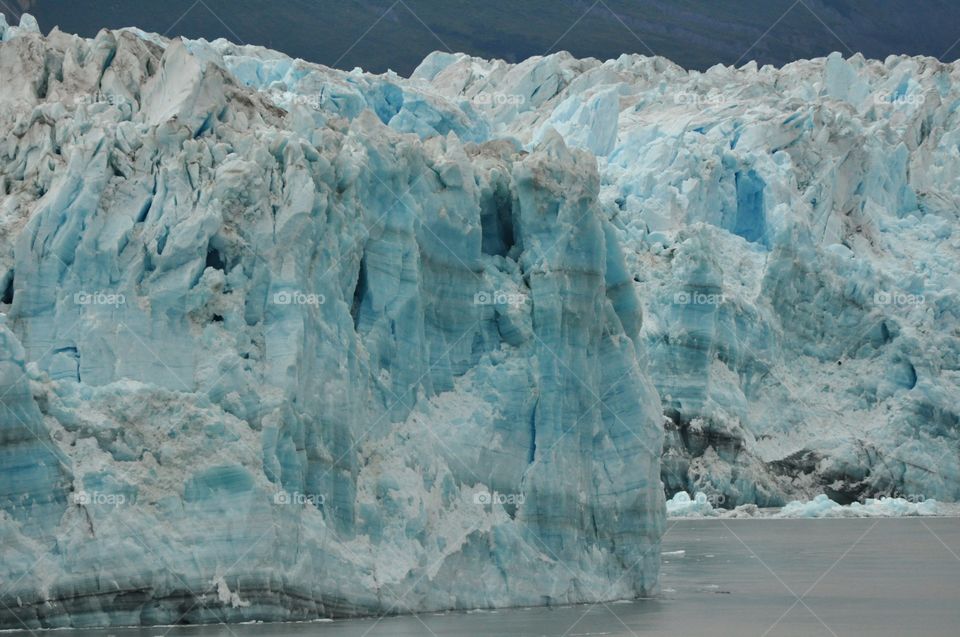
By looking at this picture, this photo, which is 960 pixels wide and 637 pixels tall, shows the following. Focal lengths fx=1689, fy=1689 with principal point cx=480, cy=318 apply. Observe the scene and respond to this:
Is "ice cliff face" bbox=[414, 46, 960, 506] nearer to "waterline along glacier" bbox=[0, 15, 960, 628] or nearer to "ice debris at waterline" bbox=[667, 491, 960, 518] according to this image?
"ice debris at waterline" bbox=[667, 491, 960, 518]

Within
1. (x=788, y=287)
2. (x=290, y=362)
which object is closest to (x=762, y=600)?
(x=290, y=362)

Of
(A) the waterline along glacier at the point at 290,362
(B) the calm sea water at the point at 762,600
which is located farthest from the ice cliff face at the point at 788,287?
(A) the waterline along glacier at the point at 290,362

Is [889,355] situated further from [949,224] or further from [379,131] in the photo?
[379,131]

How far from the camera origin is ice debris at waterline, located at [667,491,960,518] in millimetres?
35719

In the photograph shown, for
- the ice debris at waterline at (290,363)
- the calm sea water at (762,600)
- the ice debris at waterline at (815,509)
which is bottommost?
the ice debris at waterline at (815,509)

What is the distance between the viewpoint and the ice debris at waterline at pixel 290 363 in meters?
15.6

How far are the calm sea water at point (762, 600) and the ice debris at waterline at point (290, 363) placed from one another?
0.49 meters

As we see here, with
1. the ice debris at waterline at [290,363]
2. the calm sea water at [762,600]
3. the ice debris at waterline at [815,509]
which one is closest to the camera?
the ice debris at waterline at [290,363]

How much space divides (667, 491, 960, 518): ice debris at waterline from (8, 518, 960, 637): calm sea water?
3.30 metres

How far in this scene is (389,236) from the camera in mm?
18641

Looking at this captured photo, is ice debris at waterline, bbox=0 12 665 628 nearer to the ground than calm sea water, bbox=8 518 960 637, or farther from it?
farther from it

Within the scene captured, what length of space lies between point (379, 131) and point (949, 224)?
97.9 ft

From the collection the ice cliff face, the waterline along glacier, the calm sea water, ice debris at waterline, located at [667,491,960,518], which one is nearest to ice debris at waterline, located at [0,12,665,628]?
the waterline along glacier

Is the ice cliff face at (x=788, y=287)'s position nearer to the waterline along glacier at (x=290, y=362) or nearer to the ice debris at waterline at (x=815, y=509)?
the ice debris at waterline at (x=815, y=509)
